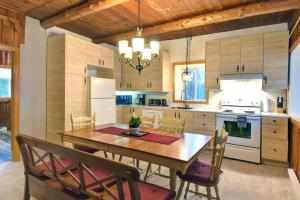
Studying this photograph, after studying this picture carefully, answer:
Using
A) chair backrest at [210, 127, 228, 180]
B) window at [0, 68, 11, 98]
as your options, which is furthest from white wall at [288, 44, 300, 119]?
window at [0, 68, 11, 98]

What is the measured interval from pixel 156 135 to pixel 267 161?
2.45 meters

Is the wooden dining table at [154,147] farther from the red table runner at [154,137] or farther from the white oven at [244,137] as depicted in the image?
the white oven at [244,137]

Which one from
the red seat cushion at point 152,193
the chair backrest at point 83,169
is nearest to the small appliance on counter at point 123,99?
the chair backrest at point 83,169

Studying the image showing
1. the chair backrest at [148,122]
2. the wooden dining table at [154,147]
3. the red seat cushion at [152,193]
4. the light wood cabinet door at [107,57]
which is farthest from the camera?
the light wood cabinet door at [107,57]

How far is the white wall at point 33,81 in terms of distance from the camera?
3.57m

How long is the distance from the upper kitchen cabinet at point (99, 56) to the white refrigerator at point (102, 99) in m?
0.41

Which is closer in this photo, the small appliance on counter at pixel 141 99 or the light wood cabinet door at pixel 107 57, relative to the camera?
the light wood cabinet door at pixel 107 57

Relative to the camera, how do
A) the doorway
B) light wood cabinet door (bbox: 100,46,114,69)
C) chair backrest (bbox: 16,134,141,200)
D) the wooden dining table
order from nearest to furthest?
chair backrest (bbox: 16,134,141,200) < the wooden dining table < light wood cabinet door (bbox: 100,46,114,69) < the doorway

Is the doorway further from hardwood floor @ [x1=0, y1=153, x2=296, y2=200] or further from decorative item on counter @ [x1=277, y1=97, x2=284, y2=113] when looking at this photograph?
decorative item on counter @ [x1=277, y1=97, x2=284, y2=113]

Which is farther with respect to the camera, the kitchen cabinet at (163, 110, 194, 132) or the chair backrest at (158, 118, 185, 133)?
the kitchen cabinet at (163, 110, 194, 132)

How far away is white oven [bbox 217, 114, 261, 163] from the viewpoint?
3496 mm

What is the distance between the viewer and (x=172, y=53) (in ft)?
16.5

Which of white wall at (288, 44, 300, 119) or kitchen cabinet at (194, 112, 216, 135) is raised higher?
white wall at (288, 44, 300, 119)

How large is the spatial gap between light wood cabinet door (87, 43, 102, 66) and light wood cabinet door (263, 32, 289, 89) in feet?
11.3
